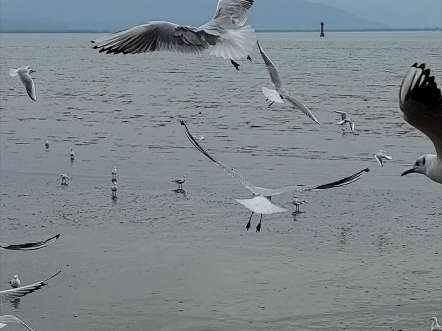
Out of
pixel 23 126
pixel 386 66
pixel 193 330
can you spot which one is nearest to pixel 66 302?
pixel 193 330

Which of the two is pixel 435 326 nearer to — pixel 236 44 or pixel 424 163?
pixel 424 163

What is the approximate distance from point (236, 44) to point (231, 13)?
82 cm

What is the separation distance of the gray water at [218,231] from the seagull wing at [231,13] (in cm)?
51

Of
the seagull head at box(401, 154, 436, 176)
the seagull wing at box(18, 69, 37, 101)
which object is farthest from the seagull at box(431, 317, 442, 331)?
the seagull wing at box(18, 69, 37, 101)

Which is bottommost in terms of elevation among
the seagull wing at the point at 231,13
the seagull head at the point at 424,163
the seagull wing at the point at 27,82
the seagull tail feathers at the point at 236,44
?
the seagull wing at the point at 27,82

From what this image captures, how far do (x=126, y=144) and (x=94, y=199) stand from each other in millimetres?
6735

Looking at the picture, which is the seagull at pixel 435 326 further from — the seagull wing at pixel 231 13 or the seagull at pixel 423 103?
the seagull wing at pixel 231 13

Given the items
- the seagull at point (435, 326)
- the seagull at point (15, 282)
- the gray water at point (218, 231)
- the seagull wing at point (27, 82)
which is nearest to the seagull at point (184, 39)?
the gray water at point (218, 231)

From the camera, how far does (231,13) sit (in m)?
6.75

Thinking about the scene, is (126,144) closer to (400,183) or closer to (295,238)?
(400,183)

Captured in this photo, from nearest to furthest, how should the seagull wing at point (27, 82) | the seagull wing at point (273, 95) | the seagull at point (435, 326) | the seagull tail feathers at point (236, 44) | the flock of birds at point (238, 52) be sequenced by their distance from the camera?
the flock of birds at point (238, 52)
the seagull tail feathers at point (236, 44)
the seagull wing at point (273, 95)
the seagull at point (435, 326)
the seagull wing at point (27, 82)

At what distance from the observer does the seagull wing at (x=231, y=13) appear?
661 cm

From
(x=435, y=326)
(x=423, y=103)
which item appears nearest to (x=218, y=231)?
(x=435, y=326)

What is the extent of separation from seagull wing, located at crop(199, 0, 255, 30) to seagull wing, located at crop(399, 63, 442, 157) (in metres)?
1.73
